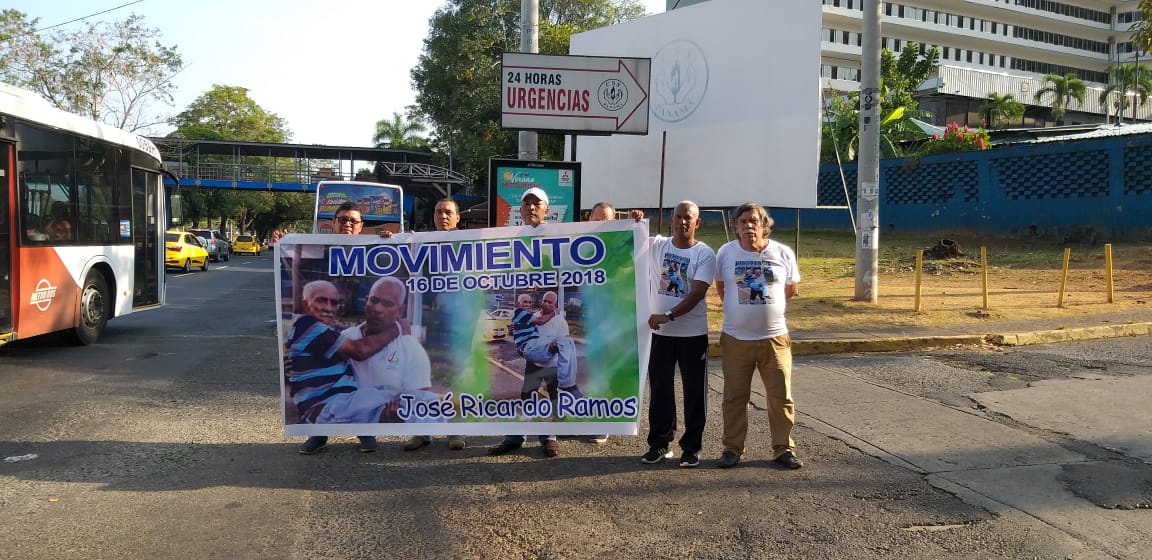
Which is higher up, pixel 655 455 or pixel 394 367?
pixel 394 367

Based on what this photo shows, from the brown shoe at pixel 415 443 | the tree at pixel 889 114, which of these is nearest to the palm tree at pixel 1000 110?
the tree at pixel 889 114

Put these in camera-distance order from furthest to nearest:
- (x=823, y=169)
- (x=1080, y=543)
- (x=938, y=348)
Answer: (x=823, y=169)
(x=938, y=348)
(x=1080, y=543)

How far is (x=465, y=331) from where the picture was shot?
222 inches

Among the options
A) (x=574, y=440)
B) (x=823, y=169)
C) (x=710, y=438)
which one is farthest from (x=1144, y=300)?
(x=823, y=169)

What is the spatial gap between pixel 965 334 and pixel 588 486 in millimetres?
7555

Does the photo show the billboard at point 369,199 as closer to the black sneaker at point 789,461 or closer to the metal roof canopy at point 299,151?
the black sneaker at point 789,461

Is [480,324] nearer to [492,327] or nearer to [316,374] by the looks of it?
[492,327]

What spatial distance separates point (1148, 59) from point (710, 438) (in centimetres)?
8213

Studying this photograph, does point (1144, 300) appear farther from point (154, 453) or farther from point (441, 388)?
point (154, 453)

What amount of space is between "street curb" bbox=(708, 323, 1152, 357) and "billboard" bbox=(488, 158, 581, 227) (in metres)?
2.67

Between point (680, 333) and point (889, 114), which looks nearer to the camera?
point (680, 333)

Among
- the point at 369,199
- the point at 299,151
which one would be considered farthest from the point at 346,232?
the point at 299,151

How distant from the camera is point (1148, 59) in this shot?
229ft

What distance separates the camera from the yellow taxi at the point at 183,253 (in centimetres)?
2828
